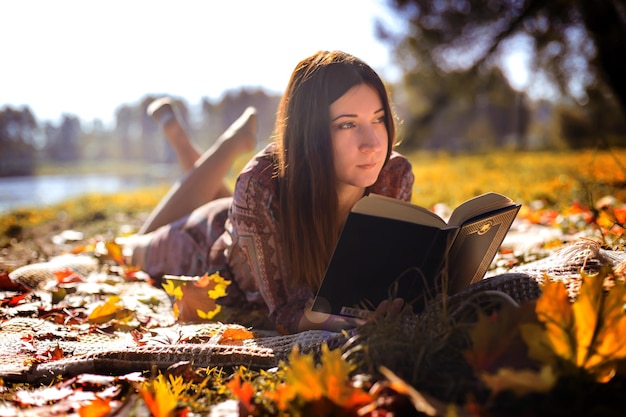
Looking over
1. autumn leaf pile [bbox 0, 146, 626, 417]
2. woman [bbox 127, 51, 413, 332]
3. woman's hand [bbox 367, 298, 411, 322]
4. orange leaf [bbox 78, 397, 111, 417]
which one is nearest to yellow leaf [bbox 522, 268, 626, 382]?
autumn leaf pile [bbox 0, 146, 626, 417]

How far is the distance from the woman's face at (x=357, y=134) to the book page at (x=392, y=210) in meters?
0.58

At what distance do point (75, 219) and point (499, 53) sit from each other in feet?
49.5

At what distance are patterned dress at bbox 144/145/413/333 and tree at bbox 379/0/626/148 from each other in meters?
13.6

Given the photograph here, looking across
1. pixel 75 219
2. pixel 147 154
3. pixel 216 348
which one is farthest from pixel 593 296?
pixel 147 154

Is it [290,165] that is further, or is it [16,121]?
[16,121]

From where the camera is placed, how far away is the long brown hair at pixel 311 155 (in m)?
2.19

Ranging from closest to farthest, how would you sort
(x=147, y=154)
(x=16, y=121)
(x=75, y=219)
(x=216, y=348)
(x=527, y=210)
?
(x=216, y=348) < (x=527, y=210) < (x=75, y=219) < (x=16, y=121) < (x=147, y=154)

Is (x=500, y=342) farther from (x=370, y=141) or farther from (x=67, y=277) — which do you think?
(x=67, y=277)

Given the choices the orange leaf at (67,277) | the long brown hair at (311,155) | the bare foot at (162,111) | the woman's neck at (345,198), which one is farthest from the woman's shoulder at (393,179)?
the bare foot at (162,111)

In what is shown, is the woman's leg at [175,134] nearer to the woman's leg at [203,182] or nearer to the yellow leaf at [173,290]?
the woman's leg at [203,182]

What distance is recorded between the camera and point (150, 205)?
7.18 m

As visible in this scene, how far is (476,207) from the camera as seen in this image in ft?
5.77

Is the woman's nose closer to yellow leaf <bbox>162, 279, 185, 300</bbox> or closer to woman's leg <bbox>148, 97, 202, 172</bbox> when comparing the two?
yellow leaf <bbox>162, 279, 185, 300</bbox>

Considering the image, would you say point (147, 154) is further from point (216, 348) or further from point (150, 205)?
point (216, 348)
